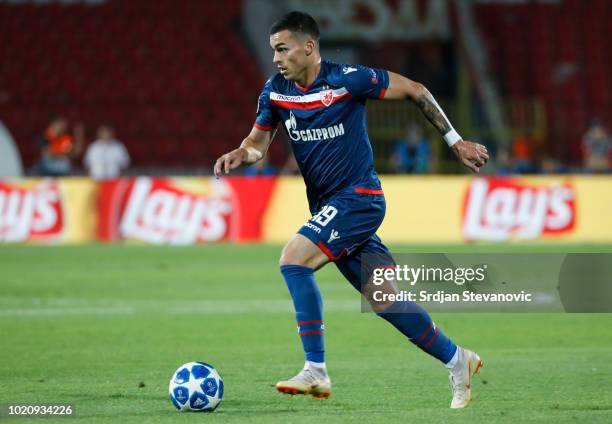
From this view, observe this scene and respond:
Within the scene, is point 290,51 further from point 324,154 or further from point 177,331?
point 177,331

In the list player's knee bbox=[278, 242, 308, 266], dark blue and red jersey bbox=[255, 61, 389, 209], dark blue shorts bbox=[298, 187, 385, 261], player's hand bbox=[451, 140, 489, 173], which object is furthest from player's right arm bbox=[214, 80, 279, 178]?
player's hand bbox=[451, 140, 489, 173]

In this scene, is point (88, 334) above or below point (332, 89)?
below

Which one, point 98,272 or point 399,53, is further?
point 399,53

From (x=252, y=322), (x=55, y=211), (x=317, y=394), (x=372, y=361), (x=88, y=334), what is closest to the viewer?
(x=317, y=394)

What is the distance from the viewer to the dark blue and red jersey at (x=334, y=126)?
21.9 ft

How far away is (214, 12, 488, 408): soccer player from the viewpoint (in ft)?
21.2

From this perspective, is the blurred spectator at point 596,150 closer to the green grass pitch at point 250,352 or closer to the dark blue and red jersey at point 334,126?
the green grass pitch at point 250,352

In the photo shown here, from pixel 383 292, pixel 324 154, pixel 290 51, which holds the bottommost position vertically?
pixel 383 292

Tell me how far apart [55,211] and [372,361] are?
1247 cm

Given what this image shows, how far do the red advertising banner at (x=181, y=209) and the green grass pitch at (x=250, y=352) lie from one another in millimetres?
4307

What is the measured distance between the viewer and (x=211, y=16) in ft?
97.5

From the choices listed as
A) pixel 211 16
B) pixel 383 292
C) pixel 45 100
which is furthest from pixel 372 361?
pixel 211 16

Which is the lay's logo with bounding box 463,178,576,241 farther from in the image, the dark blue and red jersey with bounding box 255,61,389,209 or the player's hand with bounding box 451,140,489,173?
the player's hand with bounding box 451,140,489,173

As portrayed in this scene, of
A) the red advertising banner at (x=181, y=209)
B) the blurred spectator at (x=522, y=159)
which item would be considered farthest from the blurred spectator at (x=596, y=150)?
the red advertising banner at (x=181, y=209)
